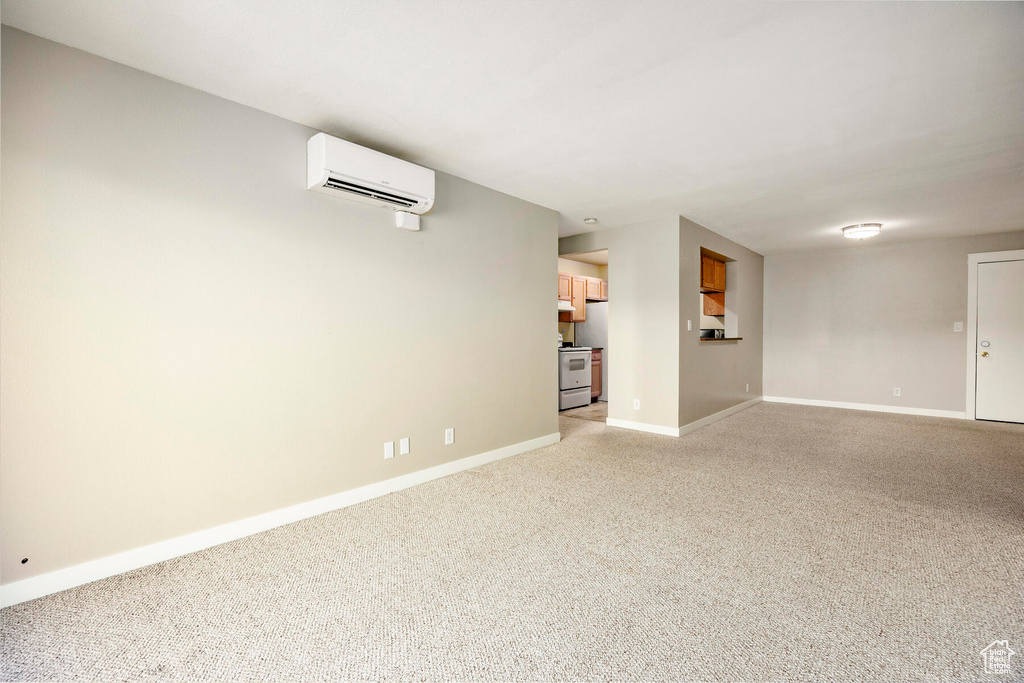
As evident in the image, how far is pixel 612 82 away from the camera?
7.52 feet

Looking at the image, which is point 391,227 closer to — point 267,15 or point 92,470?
point 267,15

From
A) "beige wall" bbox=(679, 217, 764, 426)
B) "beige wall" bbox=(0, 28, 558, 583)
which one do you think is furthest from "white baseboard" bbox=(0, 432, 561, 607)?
"beige wall" bbox=(679, 217, 764, 426)

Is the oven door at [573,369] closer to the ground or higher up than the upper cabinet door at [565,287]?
closer to the ground

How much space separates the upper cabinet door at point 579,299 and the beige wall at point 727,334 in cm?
216

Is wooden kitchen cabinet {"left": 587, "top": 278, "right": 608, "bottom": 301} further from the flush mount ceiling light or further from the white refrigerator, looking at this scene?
the flush mount ceiling light

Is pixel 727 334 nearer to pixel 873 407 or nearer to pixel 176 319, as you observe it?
pixel 873 407

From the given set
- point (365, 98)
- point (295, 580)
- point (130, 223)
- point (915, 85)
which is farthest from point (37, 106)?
point (915, 85)

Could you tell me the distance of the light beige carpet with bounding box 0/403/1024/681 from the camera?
5.20ft

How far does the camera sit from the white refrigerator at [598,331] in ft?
24.4

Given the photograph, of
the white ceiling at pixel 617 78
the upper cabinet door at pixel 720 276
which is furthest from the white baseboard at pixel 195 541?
the upper cabinet door at pixel 720 276

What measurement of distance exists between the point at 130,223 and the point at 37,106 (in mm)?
548

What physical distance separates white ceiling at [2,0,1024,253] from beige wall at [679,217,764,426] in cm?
159

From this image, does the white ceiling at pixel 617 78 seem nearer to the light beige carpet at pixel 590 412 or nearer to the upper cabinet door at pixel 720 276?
the upper cabinet door at pixel 720 276

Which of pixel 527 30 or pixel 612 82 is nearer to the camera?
pixel 527 30
